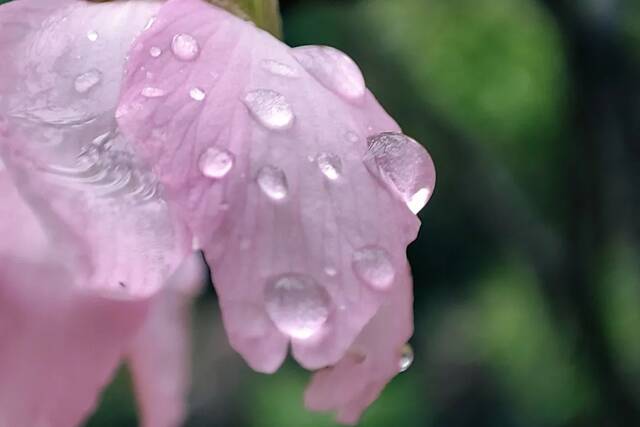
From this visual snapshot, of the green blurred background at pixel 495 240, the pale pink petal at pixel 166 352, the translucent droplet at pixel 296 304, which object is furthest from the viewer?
the green blurred background at pixel 495 240

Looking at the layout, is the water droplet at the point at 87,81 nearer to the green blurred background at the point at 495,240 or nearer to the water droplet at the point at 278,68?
the water droplet at the point at 278,68

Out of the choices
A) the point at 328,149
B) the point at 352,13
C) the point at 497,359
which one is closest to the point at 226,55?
the point at 328,149

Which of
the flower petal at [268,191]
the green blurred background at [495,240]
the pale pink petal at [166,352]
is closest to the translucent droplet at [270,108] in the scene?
the flower petal at [268,191]

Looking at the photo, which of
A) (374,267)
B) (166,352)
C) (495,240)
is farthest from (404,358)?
(495,240)

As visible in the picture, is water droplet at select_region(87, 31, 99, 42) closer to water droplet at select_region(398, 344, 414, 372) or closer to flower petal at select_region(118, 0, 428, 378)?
flower petal at select_region(118, 0, 428, 378)

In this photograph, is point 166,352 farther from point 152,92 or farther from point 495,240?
point 495,240

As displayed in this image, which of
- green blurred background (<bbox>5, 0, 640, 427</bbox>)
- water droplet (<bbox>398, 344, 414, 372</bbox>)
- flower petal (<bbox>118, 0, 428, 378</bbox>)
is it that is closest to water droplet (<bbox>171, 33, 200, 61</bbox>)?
flower petal (<bbox>118, 0, 428, 378</bbox>)
